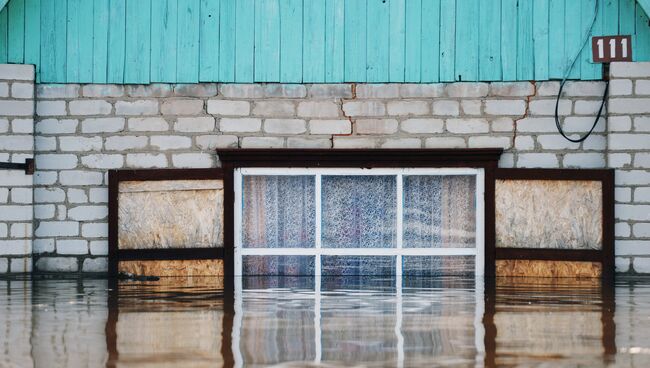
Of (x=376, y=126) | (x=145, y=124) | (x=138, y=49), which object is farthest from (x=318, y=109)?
(x=138, y=49)

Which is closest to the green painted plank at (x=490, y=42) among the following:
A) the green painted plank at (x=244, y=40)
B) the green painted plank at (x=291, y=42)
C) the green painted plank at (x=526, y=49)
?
Answer: the green painted plank at (x=526, y=49)

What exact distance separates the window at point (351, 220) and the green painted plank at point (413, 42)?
0.86 metres

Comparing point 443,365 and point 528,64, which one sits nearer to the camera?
point 443,365

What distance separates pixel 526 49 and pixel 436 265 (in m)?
2.08

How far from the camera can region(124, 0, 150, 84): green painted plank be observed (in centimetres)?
1087

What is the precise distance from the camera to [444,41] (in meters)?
10.8

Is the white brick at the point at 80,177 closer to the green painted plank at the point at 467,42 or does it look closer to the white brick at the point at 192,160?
the white brick at the point at 192,160

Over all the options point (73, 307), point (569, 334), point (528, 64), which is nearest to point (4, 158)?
point (73, 307)

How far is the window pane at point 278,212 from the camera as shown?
1091cm

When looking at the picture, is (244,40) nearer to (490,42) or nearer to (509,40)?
(490,42)

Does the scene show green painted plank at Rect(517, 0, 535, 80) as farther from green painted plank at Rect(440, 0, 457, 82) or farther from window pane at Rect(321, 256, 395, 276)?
window pane at Rect(321, 256, 395, 276)

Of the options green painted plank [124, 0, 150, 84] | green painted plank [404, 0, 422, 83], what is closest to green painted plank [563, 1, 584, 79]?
green painted plank [404, 0, 422, 83]

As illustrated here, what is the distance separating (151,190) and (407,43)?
2627mm

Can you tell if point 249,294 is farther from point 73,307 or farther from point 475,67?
point 475,67
